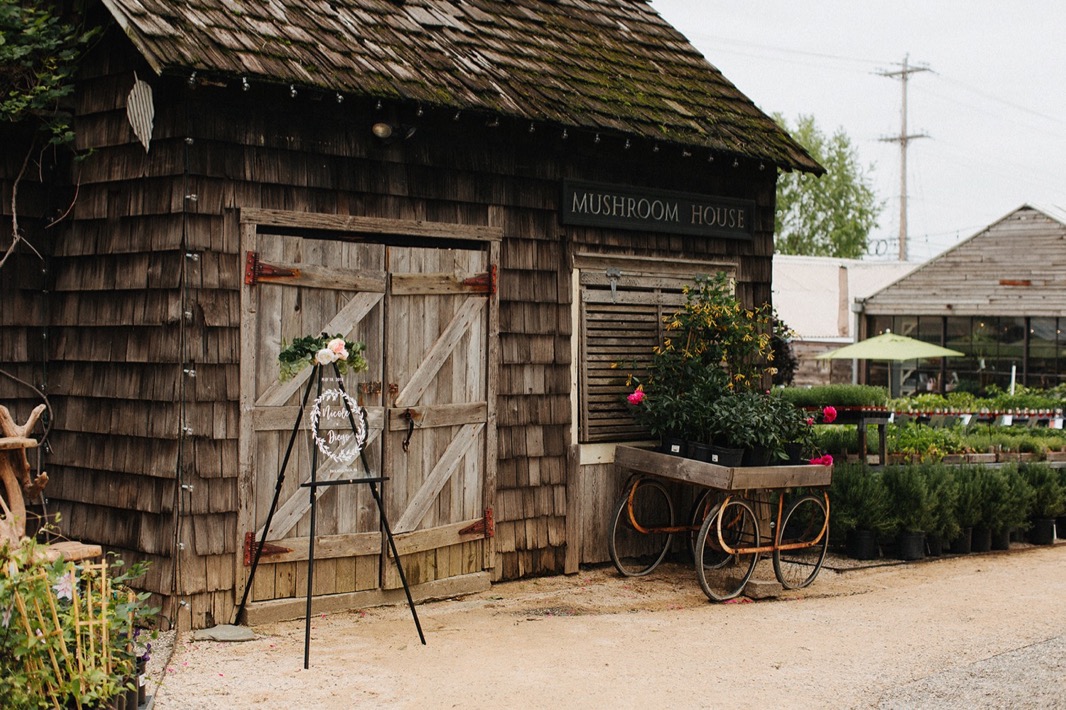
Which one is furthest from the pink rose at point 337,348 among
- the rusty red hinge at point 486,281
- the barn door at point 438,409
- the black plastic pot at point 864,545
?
the black plastic pot at point 864,545

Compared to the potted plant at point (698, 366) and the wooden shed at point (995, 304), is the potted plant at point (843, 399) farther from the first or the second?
the wooden shed at point (995, 304)

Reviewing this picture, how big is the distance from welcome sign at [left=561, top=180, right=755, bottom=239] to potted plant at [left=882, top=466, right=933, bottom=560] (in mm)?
2696

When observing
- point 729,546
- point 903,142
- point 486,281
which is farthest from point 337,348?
point 903,142

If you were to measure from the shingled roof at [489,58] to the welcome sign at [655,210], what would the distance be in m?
0.50

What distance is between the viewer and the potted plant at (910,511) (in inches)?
428

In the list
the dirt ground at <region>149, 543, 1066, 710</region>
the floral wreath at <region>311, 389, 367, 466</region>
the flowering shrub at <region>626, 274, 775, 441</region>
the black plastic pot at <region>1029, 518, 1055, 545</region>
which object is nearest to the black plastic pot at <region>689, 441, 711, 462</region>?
the flowering shrub at <region>626, 274, 775, 441</region>

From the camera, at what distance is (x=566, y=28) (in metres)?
10.6

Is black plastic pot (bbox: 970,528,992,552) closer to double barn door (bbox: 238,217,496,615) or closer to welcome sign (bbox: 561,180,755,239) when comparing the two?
welcome sign (bbox: 561,180,755,239)

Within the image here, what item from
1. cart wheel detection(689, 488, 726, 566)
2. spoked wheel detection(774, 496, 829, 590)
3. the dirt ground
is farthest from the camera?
cart wheel detection(689, 488, 726, 566)

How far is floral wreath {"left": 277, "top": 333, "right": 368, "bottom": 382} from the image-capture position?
272 inches

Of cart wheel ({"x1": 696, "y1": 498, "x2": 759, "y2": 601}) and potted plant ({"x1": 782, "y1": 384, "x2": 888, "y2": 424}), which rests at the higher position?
potted plant ({"x1": 782, "y1": 384, "x2": 888, "y2": 424})

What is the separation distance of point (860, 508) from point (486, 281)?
4.35m

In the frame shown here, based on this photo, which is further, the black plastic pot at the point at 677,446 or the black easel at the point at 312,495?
the black plastic pot at the point at 677,446

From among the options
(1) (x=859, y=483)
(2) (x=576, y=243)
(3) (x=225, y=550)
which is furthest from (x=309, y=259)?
(1) (x=859, y=483)
